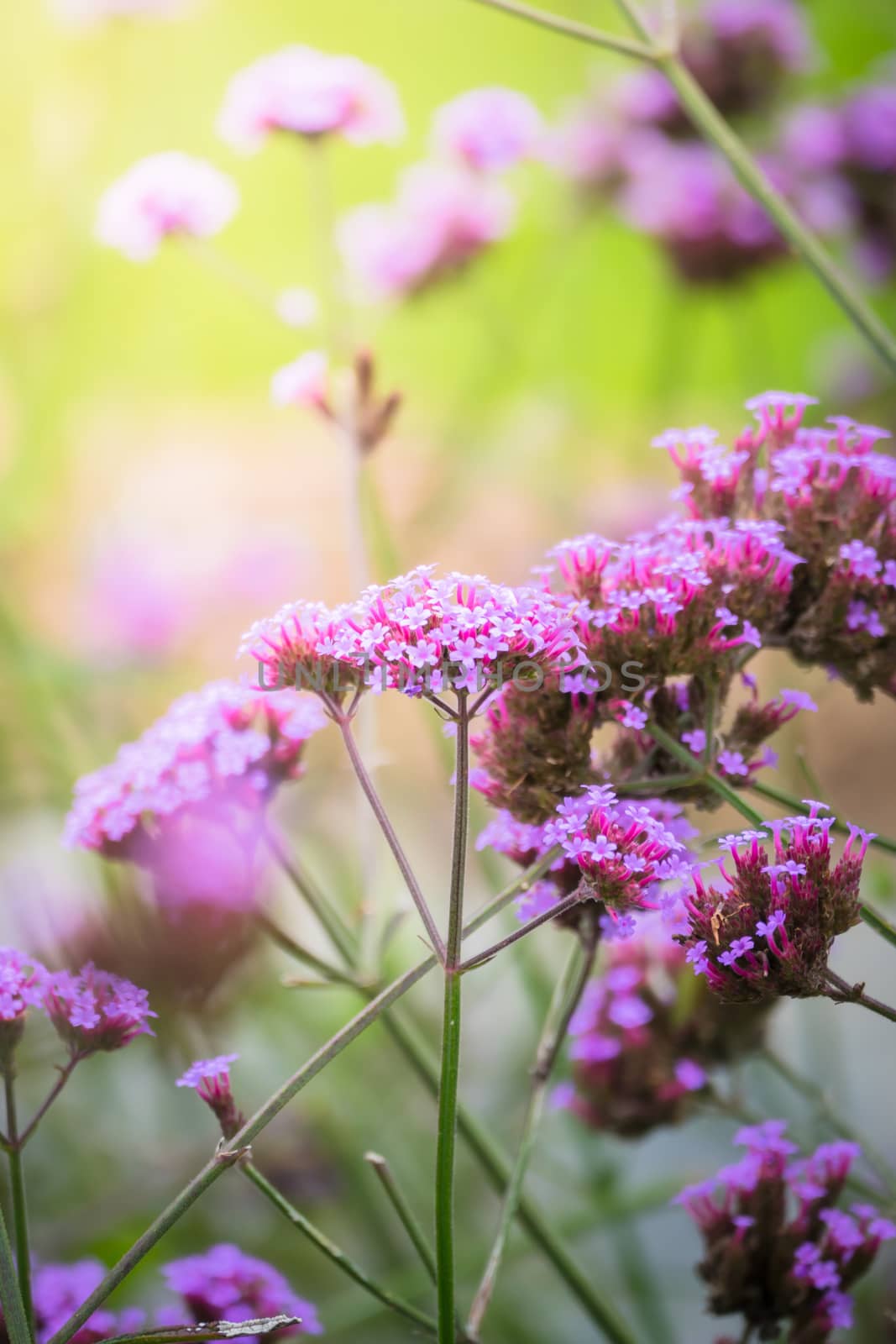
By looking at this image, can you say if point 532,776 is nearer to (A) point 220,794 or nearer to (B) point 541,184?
(A) point 220,794

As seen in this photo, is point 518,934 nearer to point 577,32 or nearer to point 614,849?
point 614,849

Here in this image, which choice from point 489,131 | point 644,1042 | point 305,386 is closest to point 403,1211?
point 644,1042

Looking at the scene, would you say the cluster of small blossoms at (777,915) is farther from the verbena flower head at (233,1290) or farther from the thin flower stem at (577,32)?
the thin flower stem at (577,32)

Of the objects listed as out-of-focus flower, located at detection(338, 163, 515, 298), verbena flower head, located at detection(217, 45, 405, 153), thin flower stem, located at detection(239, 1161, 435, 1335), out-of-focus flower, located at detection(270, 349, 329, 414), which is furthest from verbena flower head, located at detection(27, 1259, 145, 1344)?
out-of-focus flower, located at detection(338, 163, 515, 298)

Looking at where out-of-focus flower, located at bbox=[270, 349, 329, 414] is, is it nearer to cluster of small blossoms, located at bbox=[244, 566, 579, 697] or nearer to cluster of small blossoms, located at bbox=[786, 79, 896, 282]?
cluster of small blossoms, located at bbox=[244, 566, 579, 697]

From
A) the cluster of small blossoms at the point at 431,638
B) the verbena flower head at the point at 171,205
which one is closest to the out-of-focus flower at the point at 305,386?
the verbena flower head at the point at 171,205
